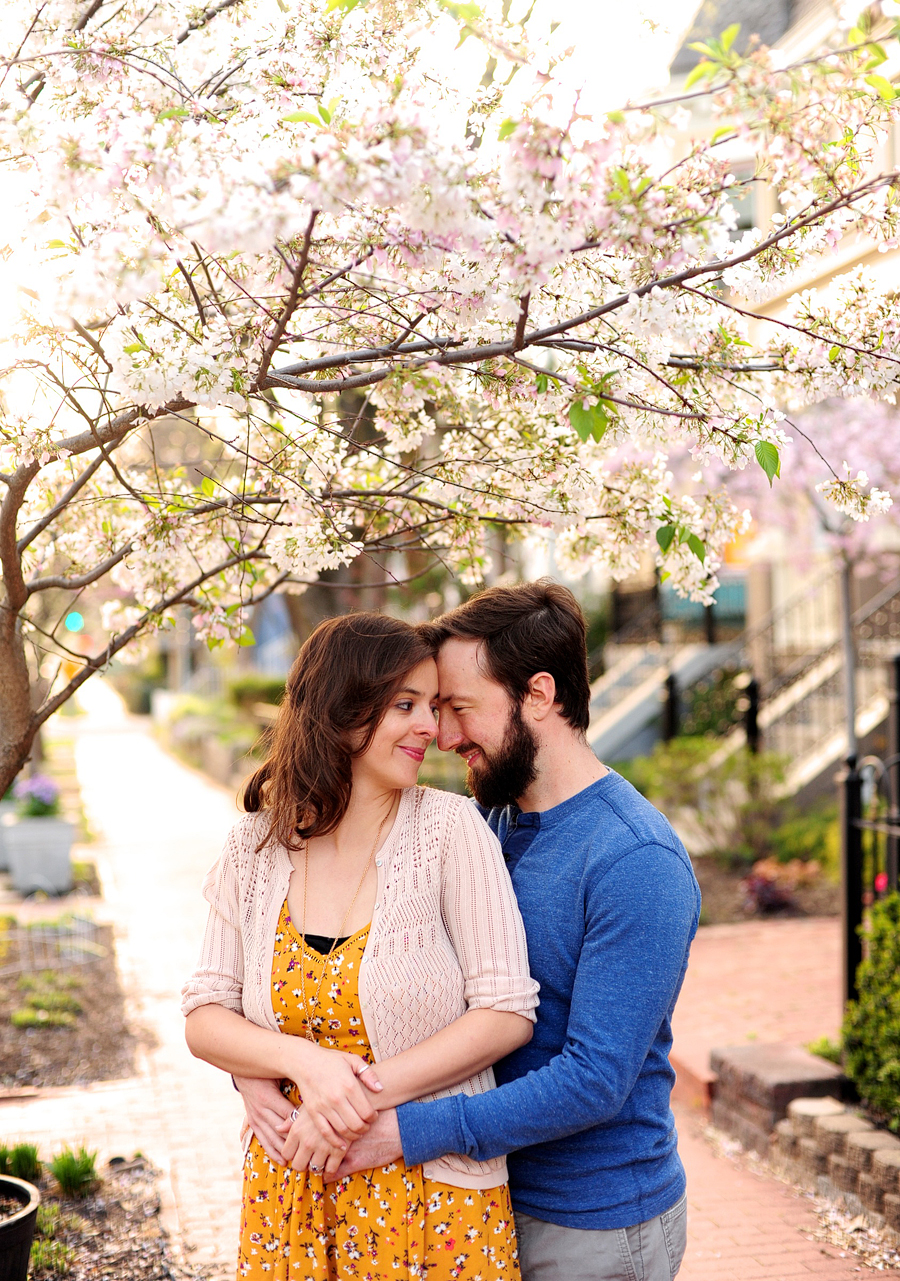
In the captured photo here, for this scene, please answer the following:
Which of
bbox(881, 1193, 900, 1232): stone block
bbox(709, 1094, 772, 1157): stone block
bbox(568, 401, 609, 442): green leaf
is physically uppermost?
bbox(568, 401, 609, 442): green leaf

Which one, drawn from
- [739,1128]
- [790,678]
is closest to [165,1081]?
[739,1128]

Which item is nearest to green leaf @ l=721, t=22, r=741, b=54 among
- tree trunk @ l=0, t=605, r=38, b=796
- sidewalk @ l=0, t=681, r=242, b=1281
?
tree trunk @ l=0, t=605, r=38, b=796

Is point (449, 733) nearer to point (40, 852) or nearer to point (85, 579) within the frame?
point (85, 579)

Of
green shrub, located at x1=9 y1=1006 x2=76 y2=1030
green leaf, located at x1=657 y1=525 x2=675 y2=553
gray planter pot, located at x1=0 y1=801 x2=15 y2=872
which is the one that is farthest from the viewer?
gray planter pot, located at x1=0 y1=801 x2=15 y2=872

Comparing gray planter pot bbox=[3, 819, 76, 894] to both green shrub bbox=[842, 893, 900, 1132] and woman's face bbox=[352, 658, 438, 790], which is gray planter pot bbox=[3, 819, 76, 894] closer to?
green shrub bbox=[842, 893, 900, 1132]

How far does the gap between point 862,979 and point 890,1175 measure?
0.93 m

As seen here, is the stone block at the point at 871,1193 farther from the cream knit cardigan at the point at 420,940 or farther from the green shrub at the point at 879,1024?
the cream knit cardigan at the point at 420,940

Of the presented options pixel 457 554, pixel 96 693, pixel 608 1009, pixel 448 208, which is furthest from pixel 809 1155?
pixel 96 693

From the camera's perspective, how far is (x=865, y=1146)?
14.9ft

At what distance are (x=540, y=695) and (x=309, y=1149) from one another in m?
0.95

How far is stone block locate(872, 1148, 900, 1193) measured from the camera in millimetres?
4324

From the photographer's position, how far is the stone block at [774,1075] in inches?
206

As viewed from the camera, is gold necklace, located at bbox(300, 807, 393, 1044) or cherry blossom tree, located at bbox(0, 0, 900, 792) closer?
cherry blossom tree, located at bbox(0, 0, 900, 792)

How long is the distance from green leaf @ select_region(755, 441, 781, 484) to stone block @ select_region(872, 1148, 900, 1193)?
298 centimetres
